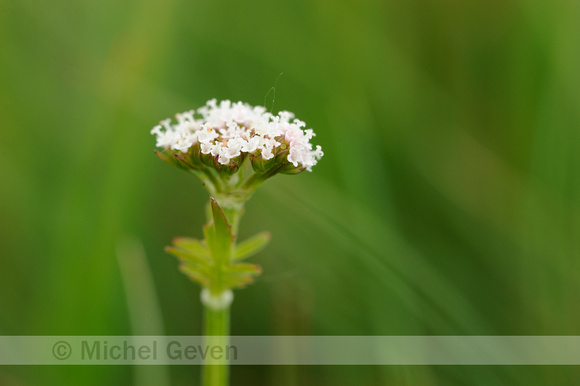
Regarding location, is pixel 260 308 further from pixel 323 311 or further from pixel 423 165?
pixel 423 165

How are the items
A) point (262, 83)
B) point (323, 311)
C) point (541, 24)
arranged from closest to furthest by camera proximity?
point (323, 311) → point (541, 24) → point (262, 83)

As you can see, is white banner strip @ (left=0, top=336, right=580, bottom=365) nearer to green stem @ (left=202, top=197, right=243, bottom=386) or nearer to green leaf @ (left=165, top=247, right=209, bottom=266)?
green stem @ (left=202, top=197, right=243, bottom=386)

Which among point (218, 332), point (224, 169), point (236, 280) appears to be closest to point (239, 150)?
point (224, 169)

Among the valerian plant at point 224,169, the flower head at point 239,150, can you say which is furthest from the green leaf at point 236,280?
the flower head at point 239,150

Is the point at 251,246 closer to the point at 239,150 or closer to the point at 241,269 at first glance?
the point at 241,269

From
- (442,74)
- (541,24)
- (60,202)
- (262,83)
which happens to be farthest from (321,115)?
(60,202)

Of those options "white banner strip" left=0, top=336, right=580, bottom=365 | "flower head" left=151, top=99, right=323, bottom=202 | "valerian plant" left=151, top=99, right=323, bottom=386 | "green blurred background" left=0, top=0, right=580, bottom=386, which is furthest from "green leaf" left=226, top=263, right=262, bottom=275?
"green blurred background" left=0, top=0, right=580, bottom=386
